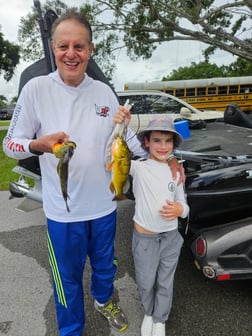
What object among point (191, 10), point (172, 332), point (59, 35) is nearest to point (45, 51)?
point (59, 35)

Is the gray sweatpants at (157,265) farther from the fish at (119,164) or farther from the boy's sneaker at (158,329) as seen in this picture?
the fish at (119,164)

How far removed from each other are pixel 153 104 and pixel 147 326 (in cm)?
692

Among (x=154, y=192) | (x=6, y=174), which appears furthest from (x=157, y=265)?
(x=6, y=174)

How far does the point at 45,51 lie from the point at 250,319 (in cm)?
267

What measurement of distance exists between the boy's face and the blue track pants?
1.55 ft

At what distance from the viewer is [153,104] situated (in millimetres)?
8234

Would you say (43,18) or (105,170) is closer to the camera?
(105,170)

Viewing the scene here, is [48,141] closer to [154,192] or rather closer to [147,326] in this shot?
[154,192]

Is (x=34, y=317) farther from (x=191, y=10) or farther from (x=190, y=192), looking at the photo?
(x=191, y=10)

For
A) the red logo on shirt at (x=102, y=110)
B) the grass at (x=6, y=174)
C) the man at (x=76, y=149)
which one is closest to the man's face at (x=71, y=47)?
the man at (x=76, y=149)

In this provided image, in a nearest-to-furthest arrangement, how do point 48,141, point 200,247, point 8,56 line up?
point 48,141 → point 200,247 → point 8,56

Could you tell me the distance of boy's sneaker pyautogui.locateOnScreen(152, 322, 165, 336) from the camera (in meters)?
1.91

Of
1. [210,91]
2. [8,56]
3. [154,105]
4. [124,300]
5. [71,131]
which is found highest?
[8,56]

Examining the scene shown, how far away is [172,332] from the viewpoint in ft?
6.64
